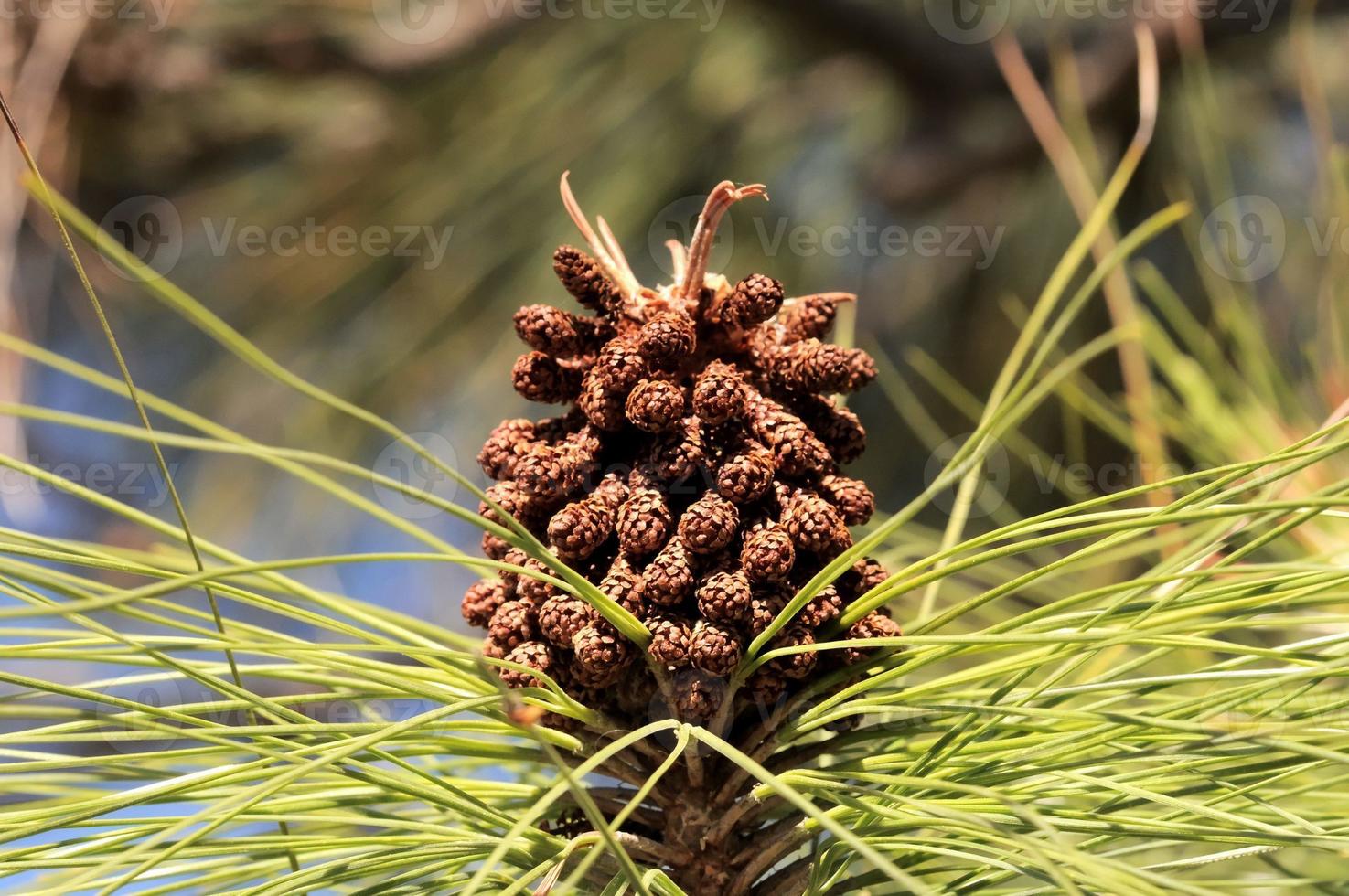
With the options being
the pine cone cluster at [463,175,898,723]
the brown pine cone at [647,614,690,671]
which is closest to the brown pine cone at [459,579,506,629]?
the pine cone cluster at [463,175,898,723]

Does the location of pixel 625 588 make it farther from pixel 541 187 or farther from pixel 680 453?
pixel 541 187

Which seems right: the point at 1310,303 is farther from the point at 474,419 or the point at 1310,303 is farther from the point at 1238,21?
the point at 474,419

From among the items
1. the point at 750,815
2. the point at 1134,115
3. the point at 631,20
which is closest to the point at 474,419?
the point at 631,20

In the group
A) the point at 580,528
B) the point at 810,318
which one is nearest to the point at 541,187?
the point at 810,318

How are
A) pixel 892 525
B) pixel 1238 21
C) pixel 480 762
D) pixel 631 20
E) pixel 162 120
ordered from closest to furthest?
pixel 892 525
pixel 480 762
pixel 1238 21
pixel 162 120
pixel 631 20

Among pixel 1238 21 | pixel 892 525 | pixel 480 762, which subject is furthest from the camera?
pixel 1238 21

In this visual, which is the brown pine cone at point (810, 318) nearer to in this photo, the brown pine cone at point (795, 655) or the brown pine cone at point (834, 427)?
the brown pine cone at point (834, 427)

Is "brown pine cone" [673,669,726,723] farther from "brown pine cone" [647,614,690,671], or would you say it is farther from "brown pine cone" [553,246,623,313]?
"brown pine cone" [553,246,623,313]
